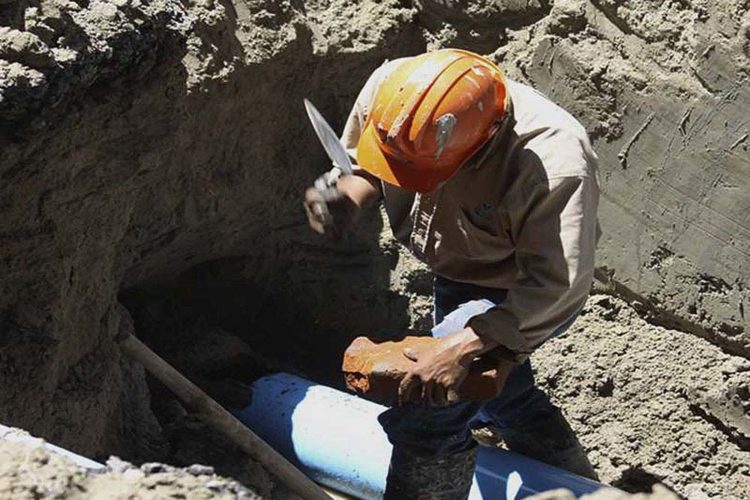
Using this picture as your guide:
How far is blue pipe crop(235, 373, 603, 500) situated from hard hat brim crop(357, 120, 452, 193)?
1.06m

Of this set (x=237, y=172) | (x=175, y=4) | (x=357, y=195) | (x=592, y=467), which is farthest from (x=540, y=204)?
(x=237, y=172)

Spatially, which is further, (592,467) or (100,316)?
(592,467)

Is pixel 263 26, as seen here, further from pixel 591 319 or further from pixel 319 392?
pixel 591 319

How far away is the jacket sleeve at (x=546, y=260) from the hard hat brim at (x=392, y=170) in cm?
20

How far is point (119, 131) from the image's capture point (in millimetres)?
2791

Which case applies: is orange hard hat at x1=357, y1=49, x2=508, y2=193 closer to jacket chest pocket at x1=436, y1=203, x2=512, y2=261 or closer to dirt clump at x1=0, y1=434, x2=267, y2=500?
jacket chest pocket at x1=436, y1=203, x2=512, y2=261

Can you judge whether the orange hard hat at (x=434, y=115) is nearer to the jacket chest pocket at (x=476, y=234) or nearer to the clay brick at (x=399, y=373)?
the jacket chest pocket at (x=476, y=234)

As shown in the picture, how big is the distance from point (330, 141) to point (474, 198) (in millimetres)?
380

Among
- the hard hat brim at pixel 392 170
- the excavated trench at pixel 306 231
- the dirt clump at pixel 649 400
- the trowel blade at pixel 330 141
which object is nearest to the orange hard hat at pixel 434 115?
the hard hat brim at pixel 392 170

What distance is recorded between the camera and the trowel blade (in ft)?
8.65

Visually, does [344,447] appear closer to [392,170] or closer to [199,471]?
[392,170]

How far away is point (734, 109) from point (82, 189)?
6.25ft

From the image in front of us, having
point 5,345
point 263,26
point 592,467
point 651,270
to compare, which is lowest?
point 592,467

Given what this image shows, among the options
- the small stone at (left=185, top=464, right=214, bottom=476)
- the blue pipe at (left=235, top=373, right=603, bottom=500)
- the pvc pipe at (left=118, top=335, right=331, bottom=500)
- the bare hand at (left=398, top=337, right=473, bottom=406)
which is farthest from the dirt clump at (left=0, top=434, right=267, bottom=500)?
the blue pipe at (left=235, top=373, right=603, bottom=500)
